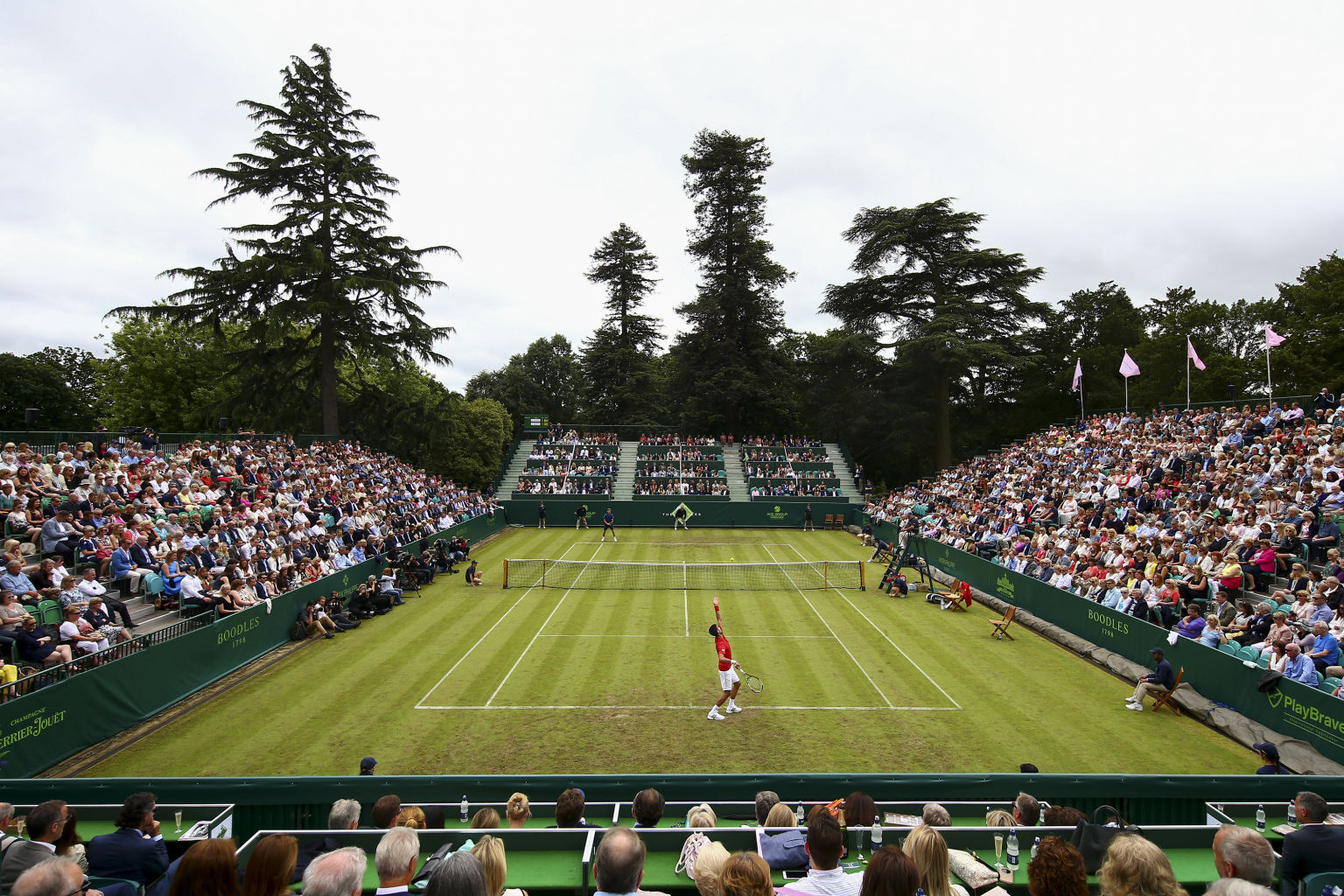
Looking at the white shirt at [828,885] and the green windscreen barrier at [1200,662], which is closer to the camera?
the white shirt at [828,885]

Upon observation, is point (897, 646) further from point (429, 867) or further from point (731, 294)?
point (731, 294)

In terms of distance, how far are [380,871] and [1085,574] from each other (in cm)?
2062

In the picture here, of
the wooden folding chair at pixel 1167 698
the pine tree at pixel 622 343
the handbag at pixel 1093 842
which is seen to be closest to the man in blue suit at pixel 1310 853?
the handbag at pixel 1093 842

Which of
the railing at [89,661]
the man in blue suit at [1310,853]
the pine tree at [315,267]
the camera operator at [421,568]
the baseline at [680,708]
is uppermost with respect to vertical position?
the pine tree at [315,267]

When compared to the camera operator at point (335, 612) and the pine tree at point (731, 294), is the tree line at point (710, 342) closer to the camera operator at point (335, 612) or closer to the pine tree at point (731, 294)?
the pine tree at point (731, 294)

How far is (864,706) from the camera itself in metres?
14.6

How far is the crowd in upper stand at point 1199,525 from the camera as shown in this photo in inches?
563

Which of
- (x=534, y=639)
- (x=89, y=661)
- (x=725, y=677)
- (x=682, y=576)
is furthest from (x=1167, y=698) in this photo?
(x=89, y=661)

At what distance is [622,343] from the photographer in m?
65.6

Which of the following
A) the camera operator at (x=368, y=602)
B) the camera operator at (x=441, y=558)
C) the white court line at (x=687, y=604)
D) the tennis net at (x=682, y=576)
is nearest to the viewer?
the white court line at (x=687, y=604)

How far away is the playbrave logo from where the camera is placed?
36.2 ft

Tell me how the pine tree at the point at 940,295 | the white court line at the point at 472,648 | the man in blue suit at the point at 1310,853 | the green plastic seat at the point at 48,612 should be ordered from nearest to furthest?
the man in blue suit at the point at 1310,853 < the green plastic seat at the point at 48,612 < the white court line at the point at 472,648 < the pine tree at the point at 940,295

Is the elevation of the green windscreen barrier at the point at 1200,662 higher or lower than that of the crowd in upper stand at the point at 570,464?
lower

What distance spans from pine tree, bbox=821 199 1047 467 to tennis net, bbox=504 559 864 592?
22288 millimetres
